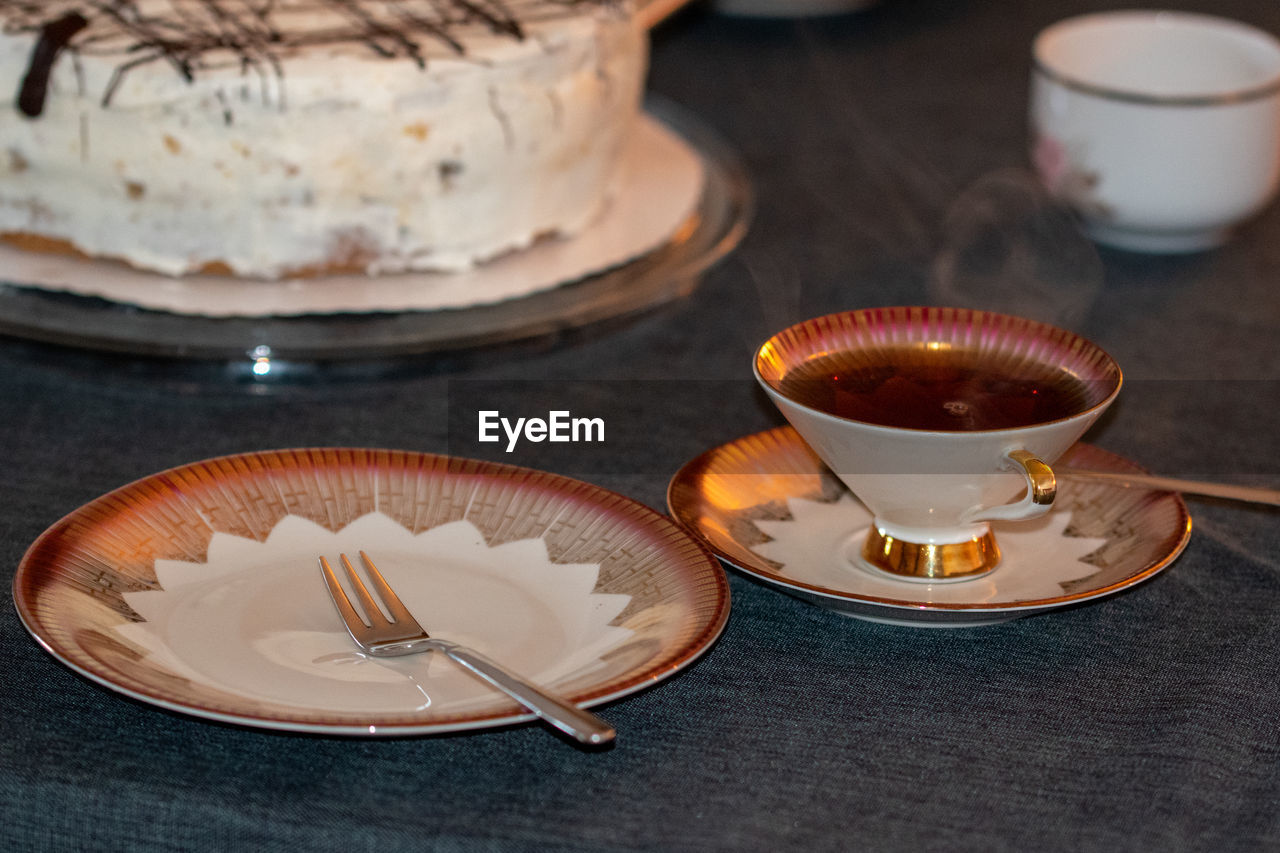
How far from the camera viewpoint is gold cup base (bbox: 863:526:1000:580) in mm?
702

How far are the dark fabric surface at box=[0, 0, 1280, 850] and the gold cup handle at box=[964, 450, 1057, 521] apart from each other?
0.26 ft

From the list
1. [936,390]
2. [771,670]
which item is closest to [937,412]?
[936,390]

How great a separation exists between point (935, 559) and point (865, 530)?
0.05 meters

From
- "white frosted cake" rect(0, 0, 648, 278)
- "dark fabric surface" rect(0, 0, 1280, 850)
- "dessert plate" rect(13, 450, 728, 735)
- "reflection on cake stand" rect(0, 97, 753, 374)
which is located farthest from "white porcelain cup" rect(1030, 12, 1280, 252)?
"dessert plate" rect(13, 450, 728, 735)

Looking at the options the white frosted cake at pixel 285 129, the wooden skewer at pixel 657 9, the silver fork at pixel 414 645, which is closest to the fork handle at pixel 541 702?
the silver fork at pixel 414 645

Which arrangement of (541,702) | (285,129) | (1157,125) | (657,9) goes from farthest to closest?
(657,9)
(1157,125)
(285,129)
(541,702)

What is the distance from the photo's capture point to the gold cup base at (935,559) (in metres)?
0.70

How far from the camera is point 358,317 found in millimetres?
1058

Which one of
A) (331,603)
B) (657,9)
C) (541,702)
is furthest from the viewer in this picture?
(657,9)

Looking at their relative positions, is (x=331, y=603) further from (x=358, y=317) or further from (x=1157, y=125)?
(x=1157, y=125)

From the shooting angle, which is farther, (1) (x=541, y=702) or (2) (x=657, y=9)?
(2) (x=657, y=9)

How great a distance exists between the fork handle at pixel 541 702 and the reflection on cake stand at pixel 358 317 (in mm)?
437

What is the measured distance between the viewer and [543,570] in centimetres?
68

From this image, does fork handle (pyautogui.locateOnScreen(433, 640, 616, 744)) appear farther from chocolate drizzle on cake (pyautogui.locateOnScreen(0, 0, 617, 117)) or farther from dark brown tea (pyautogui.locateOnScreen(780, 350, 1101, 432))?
chocolate drizzle on cake (pyautogui.locateOnScreen(0, 0, 617, 117))
